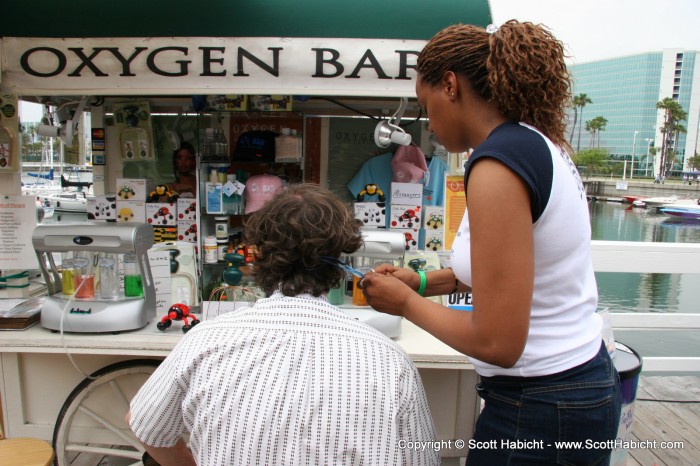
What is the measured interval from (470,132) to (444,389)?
1.51 m

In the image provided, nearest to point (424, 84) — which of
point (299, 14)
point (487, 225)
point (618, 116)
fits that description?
point (487, 225)

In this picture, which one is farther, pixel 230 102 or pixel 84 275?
pixel 230 102

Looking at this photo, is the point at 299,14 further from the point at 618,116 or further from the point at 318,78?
the point at 618,116

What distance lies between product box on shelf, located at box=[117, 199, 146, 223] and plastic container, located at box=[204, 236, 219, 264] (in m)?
0.53

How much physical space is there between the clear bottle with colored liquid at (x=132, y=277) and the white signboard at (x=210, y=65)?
2.62 feet

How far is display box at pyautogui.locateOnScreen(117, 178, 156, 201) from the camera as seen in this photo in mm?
3617

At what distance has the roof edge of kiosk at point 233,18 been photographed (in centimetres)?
240

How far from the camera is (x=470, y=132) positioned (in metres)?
1.13

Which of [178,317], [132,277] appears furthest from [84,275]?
[178,317]

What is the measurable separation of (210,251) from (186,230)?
29 cm

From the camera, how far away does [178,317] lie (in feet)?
7.70

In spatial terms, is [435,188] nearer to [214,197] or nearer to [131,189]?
[214,197]

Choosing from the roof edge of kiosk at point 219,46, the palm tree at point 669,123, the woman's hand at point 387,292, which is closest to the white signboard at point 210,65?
the roof edge of kiosk at point 219,46

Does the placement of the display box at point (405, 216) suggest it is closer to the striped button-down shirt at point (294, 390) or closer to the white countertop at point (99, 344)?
the white countertop at point (99, 344)
